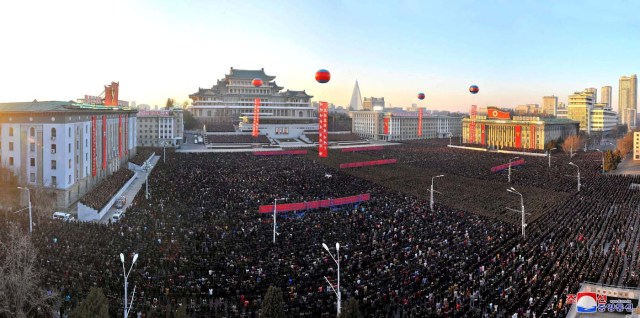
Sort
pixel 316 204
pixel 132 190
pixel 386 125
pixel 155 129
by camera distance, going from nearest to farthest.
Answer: pixel 316 204 < pixel 132 190 < pixel 155 129 < pixel 386 125

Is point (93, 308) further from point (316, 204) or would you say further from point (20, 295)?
point (316, 204)

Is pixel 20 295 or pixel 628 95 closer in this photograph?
pixel 20 295

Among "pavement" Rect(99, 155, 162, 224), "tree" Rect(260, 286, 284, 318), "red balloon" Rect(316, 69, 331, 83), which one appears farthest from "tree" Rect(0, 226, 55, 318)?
"red balloon" Rect(316, 69, 331, 83)

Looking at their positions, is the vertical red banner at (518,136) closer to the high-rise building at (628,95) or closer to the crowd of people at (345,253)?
the crowd of people at (345,253)

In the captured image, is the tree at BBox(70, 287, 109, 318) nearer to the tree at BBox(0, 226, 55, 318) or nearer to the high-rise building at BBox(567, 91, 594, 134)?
the tree at BBox(0, 226, 55, 318)

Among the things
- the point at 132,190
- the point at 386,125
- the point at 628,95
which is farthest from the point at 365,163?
the point at 628,95

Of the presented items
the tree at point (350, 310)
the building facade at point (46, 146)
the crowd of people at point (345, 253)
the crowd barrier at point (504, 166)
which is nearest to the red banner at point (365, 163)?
the crowd barrier at point (504, 166)
